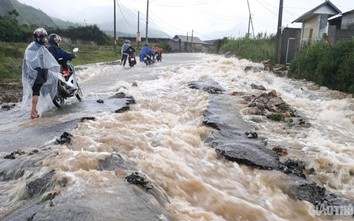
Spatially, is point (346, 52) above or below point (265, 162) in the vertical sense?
above

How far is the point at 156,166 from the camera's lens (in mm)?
4914

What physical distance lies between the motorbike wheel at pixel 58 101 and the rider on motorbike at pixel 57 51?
2.41 feet

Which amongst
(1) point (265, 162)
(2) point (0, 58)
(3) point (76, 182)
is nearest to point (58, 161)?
(3) point (76, 182)

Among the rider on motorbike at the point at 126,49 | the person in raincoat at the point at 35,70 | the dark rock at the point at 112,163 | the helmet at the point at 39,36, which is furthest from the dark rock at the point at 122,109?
the rider on motorbike at the point at 126,49

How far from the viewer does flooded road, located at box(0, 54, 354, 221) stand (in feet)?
12.0

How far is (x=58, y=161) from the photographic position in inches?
184

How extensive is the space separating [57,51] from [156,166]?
5.37m

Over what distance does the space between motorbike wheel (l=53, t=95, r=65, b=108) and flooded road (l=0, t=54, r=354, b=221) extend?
26 centimetres

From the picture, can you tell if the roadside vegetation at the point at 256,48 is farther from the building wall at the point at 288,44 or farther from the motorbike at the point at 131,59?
the motorbike at the point at 131,59

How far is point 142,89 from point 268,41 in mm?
22614

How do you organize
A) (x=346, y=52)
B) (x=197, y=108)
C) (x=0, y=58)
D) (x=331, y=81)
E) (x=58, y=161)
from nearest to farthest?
(x=58, y=161), (x=197, y=108), (x=346, y=52), (x=331, y=81), (x=0, y=58)

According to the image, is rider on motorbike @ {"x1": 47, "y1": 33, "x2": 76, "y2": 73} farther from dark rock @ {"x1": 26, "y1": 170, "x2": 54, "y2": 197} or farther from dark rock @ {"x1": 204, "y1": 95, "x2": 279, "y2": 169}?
dark rock @ {"x1": 26, "y1": 170, "x2": 54, "y2": 197}

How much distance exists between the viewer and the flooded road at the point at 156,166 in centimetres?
365

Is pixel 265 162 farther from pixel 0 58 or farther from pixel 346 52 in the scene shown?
pixel 0 58
